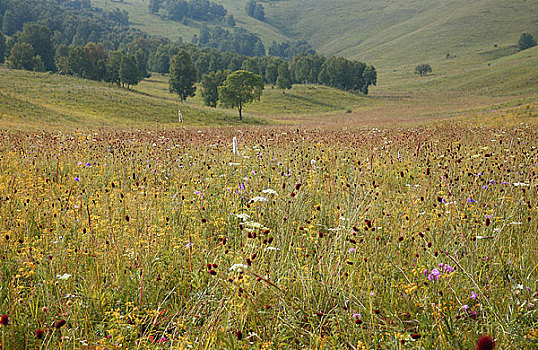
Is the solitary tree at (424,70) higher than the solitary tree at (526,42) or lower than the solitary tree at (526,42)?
lower

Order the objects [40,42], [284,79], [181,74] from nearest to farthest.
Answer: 1. [181,74]
2. [284,79]
3. [40,42]

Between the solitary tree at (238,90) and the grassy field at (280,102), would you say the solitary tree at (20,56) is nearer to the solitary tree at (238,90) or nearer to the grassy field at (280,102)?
the grassy field at (280,102)

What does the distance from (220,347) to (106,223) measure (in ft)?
8.16

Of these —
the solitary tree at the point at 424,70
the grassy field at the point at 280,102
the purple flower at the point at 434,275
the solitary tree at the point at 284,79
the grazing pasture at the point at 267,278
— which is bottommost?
the grazing pasture at the point at 267,278

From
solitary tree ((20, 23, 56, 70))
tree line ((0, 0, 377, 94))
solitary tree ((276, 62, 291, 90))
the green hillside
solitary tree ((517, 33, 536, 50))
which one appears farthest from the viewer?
solitary tree ((517, 33, 536, 50))

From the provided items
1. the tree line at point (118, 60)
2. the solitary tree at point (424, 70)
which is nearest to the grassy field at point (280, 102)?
the solitary tree at point (424, 70)

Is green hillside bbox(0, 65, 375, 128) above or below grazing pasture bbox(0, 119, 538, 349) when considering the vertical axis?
above

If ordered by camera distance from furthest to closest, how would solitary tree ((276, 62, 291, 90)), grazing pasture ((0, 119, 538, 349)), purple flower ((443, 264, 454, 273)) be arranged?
solitary tree ((276, 62, 291, 90)), purple flower ((443, 264, 454, 273)), grazing pasture ((0, 119, 538, 349))

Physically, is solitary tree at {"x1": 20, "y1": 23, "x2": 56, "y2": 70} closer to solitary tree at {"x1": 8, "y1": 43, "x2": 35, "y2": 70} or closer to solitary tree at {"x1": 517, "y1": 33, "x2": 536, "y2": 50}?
solitary tree at {"x1": 8, "y1": 43, "x2": 35, "y2": 70}

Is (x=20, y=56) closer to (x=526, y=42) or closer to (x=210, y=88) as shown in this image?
(x=210, y=88)

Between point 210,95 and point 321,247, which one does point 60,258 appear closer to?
point 321,247

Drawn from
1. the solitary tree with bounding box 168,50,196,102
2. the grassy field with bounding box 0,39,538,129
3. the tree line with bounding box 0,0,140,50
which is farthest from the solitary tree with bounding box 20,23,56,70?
the tree line with bounding box 0,0,140,50

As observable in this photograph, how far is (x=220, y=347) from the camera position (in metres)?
2.47

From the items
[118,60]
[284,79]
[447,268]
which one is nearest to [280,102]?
[284,79]
